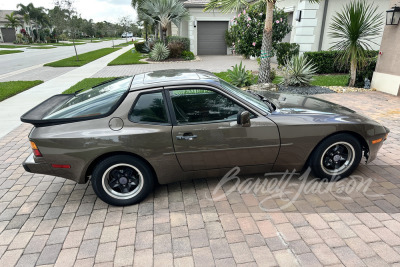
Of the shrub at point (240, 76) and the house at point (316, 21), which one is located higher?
the house at point (316, 21)

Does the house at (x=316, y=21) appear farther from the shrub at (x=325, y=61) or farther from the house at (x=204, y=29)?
the house at (x=204, y=29)

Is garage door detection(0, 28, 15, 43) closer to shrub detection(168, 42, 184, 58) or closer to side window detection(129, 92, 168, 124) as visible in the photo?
shrub detection(168, 42, 184, 58)

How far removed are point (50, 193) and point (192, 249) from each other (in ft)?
7.19

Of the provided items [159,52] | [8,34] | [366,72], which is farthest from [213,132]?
[8,34]

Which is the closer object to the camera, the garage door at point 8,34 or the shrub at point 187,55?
the shrub at point 187,55

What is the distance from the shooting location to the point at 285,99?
401cm

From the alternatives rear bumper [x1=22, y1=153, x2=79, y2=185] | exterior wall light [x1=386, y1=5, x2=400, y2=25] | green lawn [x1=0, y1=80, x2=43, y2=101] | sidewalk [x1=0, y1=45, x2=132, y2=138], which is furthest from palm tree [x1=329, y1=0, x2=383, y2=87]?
green lawn [x1=0, y1=80, x2=43, y2=101]

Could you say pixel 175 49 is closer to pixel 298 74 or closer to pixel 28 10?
pixel 298 74

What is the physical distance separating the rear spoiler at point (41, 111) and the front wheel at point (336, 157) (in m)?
3.21

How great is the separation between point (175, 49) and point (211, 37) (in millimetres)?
5152

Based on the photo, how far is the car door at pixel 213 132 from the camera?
3.16 m

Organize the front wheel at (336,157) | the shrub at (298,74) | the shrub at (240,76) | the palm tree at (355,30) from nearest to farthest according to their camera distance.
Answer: the front wheel at (336,157)
the palm tree at (355,30)
the shrub at (240,76)
the shrub at (298,74)

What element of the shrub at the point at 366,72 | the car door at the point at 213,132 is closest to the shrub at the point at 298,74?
the shrub at the point at 366,72

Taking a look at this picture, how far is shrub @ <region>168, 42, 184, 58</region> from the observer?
63.7 feet
